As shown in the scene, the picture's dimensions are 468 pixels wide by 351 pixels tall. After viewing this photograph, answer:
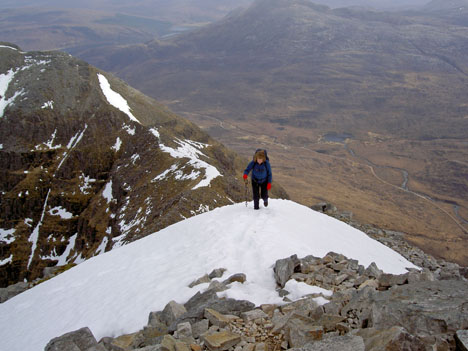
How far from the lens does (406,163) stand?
163125 millimetres

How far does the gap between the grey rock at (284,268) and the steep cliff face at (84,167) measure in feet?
70.5

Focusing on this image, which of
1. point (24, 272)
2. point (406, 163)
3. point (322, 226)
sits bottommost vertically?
point (406, 163)

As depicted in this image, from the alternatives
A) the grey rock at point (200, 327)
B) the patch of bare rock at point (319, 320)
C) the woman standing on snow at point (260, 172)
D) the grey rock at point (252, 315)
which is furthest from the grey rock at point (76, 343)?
the woman standing on snow at point (260, 172)

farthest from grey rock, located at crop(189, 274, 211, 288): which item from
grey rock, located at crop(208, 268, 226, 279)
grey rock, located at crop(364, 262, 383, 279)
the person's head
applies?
the person's head

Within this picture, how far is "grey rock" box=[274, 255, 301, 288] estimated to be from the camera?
11.7 meters

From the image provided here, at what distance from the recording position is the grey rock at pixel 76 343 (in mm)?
10203

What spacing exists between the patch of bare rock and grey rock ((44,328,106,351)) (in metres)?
0.03

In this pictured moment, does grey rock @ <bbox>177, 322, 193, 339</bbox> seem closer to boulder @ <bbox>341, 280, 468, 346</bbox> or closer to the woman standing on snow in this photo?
boulder @ <bbox>341, 280, 468, 346</bbox>

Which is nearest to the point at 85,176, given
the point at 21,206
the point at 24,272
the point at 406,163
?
the point at 21,206

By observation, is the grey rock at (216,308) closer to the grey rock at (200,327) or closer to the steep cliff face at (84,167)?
the grey rock at (200,327)

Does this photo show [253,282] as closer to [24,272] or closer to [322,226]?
[322,226]

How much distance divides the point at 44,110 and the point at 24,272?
36071 mm

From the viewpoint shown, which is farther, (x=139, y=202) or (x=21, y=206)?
(x=21, y=206)

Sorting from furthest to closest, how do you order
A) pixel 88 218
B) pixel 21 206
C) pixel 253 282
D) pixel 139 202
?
1. pixel 21 206
2. pixel 88 218
3. pixel 139 202
4. pixel 253 282
